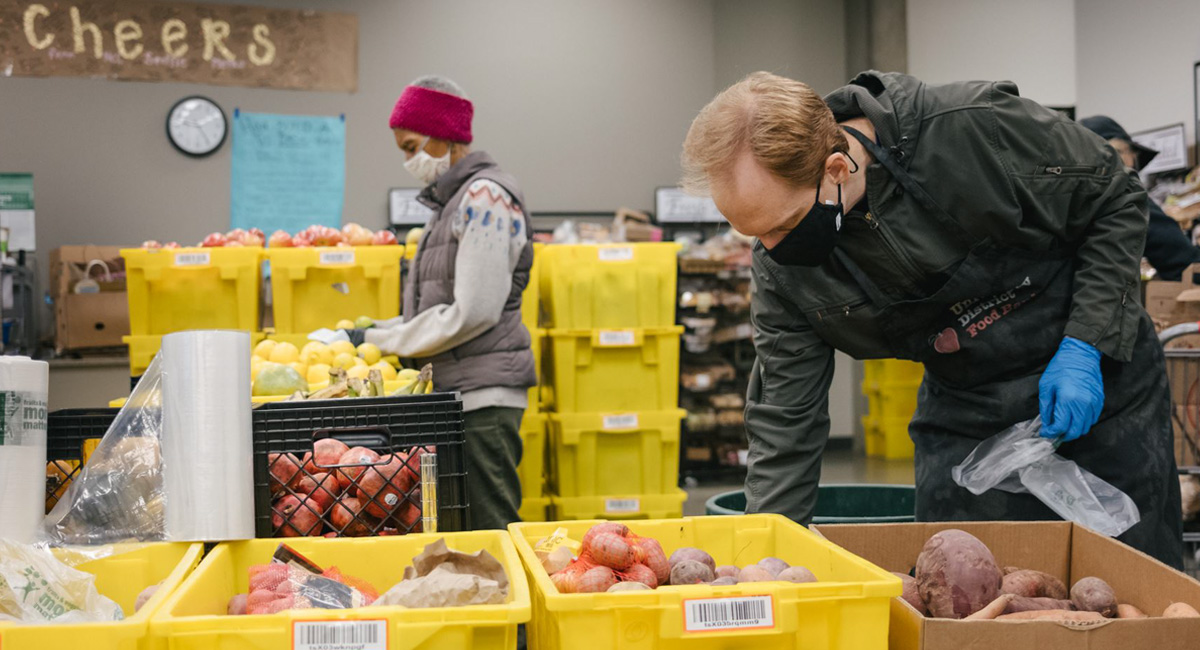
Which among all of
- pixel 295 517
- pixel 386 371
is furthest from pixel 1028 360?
pixel 386 371

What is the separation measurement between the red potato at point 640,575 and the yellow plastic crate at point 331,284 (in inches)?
114

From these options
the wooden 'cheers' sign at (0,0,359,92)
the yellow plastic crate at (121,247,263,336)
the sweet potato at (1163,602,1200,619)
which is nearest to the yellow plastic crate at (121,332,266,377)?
the yellow plastic crate at (121,247,263,336)

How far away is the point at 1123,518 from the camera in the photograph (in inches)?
66.2

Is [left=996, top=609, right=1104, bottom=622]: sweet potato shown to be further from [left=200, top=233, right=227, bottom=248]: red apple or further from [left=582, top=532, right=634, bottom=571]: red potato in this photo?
[left=200, top=233, right=227, bottom=248]: red apple

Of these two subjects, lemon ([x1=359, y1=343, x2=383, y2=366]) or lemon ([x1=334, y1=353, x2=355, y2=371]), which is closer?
lemon ([x1=334, y1=353, x2=355, y2=371])

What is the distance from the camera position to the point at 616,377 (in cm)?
458

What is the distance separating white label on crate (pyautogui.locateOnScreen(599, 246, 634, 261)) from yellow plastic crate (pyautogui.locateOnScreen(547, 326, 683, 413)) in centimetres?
33

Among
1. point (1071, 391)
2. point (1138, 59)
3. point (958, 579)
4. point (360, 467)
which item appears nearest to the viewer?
point (958, 579)

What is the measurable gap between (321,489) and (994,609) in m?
0.92

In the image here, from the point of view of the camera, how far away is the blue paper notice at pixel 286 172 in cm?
684

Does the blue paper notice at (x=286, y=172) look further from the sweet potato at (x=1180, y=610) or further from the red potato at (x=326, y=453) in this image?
the sweet potato at (x=1180, y=610)

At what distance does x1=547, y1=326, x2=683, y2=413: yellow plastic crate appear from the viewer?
4.54m

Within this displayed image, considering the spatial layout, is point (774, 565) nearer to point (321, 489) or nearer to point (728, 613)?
point (728, 613)

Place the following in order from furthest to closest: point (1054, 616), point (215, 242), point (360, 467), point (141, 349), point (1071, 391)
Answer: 1. point (215, 242)
2. point (141, 349)
3. point (1071, 391)
4. point (360, 467)
5. point (1054, 616)
